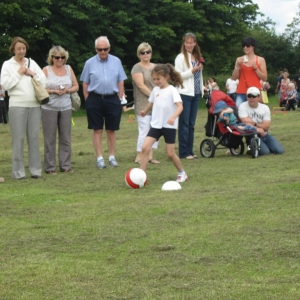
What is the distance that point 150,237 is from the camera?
285 inches

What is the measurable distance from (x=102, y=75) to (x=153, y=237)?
624 cm

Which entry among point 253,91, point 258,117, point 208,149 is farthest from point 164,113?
point 258,117

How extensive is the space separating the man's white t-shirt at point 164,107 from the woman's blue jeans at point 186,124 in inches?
119

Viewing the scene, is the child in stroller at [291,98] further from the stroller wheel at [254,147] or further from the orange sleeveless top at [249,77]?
the stroller wheel at [254,147]

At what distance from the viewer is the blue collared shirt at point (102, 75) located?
13.1 meters

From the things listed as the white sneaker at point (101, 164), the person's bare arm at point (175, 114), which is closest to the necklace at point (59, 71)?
the white sneaker at point (101, 164)

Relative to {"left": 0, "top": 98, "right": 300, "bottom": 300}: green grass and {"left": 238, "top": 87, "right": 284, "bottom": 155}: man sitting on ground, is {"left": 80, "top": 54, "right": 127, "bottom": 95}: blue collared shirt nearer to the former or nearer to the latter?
{"left": 0, "top": 98, "right": 300, "bottom": 300}: green grass

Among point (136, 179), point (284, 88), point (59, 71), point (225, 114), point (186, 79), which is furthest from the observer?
point (284, 88)

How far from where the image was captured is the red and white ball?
418 inches

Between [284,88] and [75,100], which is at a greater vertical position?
[75,100]

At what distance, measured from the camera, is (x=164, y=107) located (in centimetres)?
1133

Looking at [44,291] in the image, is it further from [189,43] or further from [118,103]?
[189,43]

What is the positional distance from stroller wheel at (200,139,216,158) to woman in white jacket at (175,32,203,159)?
0.32m

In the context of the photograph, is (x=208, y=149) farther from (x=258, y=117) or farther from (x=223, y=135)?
(x=258, y=117)
